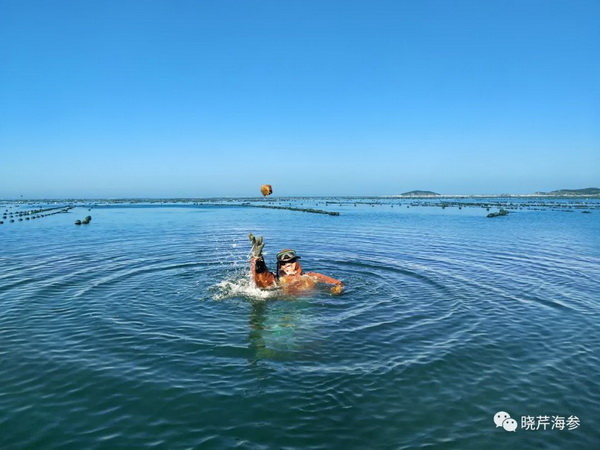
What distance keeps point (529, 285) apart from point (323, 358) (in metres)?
13.0

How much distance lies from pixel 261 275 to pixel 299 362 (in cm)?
677

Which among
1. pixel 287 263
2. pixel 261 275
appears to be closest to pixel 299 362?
pixel 261 275

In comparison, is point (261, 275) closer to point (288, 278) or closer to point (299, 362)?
point (288, 278)

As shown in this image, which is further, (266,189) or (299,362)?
(266,189)

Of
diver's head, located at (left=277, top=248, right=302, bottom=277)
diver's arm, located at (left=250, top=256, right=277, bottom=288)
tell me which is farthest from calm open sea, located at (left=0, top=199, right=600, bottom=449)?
diver's head, located at (left=277, top=248, right=302, bottom=277)

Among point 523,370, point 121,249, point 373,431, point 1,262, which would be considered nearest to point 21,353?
point 373,431

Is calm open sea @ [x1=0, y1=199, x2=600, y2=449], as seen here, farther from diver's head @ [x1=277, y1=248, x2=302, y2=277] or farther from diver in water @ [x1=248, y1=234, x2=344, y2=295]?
diver's head @ [x1=277, y1=248, x2=302, y2=277]

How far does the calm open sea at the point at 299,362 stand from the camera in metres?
6.84

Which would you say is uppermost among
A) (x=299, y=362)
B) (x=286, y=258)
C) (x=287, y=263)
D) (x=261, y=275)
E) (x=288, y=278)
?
(x=286, y=258)

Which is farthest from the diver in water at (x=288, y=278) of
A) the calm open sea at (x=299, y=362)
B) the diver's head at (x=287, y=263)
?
the calm open sea at (x=299, y=362)

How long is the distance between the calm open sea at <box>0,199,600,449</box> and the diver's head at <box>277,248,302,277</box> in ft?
4.87

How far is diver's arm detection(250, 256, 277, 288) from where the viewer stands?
15.4m

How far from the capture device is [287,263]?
16219 millimetres

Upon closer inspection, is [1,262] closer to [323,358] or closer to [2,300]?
[2,300]
